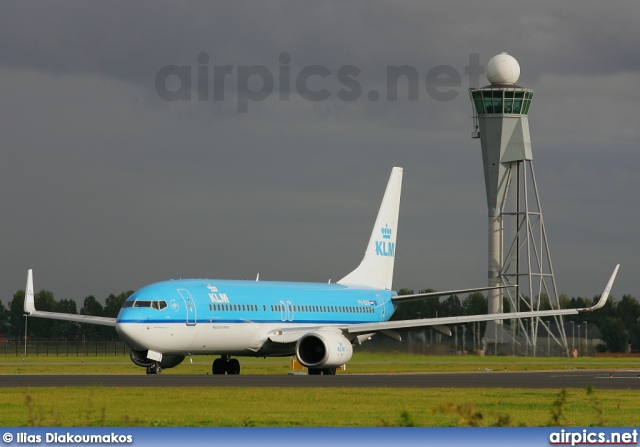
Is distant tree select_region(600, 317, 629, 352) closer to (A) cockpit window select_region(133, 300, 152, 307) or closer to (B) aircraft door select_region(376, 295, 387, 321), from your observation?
(B) aircraft door select_region(376, 295, 387, 321)

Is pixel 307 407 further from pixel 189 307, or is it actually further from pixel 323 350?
pixel 323 350

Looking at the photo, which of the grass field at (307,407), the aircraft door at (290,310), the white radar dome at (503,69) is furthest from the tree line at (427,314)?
the grass field at (307,407)

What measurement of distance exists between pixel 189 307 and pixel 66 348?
50320 millimetres

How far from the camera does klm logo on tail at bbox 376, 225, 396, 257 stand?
221 feet

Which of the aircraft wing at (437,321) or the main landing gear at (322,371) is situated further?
the aircraft wing at (437,321)

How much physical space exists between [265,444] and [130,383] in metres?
25.1

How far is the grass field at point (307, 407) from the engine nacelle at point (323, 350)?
50.3ft

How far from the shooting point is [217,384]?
40.5 metres

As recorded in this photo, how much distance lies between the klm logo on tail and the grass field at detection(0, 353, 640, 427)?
30.6 metres

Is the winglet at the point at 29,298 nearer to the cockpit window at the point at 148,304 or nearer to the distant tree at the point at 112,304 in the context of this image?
the cockpit window at the point at 148,304

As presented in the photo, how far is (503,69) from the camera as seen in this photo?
103750 mm

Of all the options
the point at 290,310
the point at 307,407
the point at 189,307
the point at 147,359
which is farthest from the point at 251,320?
the point at 307,407

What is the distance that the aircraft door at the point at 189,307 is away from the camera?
4956cm

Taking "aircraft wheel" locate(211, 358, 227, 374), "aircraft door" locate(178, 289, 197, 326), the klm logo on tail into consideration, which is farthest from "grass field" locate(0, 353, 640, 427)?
the klm logo on tail
